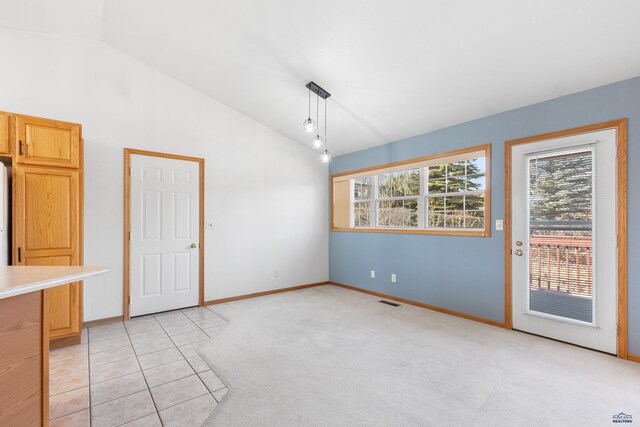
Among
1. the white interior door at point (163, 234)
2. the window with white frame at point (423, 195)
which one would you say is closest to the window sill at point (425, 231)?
the window with white frame at point (423, 195)

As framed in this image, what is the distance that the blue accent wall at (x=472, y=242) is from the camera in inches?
105

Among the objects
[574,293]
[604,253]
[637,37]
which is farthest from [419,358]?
[637,37]

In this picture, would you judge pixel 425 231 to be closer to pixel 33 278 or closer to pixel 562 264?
pixel 562 264

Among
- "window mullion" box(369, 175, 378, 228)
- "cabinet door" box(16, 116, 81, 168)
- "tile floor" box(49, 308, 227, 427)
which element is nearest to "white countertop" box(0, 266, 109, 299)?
"tile floor" box(49, 308, 227, 427)

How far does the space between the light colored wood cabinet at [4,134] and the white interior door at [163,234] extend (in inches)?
A: 47.3

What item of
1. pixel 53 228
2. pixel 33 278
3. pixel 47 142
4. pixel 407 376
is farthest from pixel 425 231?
pixel 47 142

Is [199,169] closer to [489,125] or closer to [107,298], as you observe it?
[107,298]

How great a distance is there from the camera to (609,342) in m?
2.76

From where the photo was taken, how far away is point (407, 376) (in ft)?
7.84

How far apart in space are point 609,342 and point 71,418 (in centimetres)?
A: 439

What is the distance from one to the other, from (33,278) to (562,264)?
4.17m

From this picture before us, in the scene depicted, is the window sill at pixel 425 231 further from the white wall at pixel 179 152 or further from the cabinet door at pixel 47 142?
the cabinet door at pixel 47 142

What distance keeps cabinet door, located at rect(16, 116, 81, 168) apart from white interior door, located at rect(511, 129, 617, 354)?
476cm

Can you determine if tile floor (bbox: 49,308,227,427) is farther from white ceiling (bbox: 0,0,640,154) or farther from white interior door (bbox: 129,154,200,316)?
white ceiling (bbox: 0,0,640,154)
